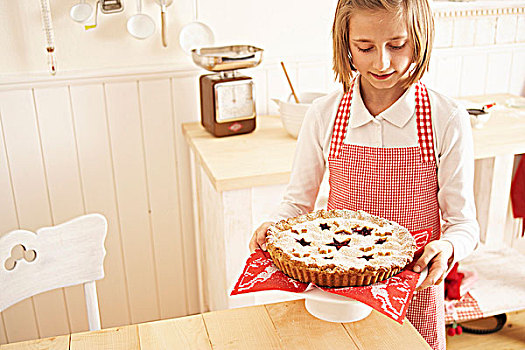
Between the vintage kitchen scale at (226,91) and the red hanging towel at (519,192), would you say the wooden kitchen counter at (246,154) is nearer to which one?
the vintage kitchen scale at (226,91)

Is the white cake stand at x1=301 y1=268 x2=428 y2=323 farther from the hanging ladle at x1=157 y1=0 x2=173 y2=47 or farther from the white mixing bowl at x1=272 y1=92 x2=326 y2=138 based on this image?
the hanging ladle at x1=157 y1=0 x2=173 y2=47

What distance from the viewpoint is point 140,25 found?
6.30 feet

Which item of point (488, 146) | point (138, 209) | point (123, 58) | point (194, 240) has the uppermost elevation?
point (123, 58)

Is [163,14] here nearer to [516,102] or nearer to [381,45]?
[381,45]

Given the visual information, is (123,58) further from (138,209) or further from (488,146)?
(488,146)

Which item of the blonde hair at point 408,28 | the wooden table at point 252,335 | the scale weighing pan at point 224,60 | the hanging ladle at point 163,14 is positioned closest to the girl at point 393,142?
the blonde hair at point 408,28

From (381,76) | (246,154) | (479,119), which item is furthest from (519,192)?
(381,76)

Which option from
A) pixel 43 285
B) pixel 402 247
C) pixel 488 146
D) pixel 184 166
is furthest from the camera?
pixel 184 166

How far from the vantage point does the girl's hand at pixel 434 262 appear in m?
1.00

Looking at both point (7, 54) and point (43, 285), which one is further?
point (7, 54)

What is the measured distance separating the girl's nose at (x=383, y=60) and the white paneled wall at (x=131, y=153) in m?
1.03

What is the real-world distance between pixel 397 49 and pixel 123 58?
113 cm

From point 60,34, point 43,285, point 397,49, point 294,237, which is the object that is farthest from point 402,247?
point 60,34

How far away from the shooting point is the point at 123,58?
1.96 meters
